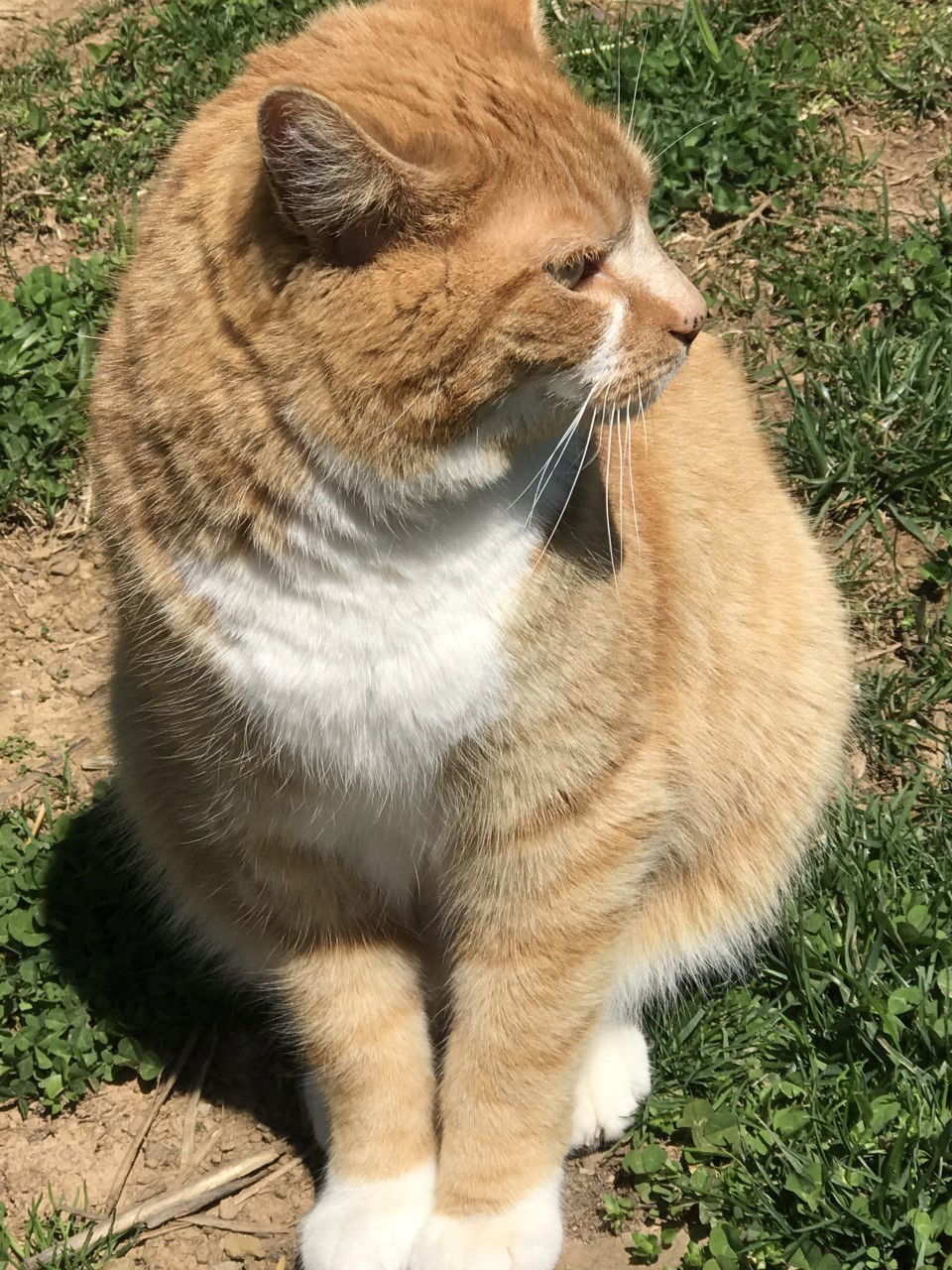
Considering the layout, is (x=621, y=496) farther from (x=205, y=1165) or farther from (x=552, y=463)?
(x=205, y=1165)

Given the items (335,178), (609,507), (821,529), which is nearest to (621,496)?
(609,507)

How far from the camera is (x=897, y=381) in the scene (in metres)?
3.25

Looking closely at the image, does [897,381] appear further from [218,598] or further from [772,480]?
[218,598]

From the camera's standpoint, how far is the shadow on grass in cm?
270

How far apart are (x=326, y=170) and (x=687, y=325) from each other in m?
0.59

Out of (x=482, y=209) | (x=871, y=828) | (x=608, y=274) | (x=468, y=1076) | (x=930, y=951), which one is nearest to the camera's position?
(x=482, y=209)

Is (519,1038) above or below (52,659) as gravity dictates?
above

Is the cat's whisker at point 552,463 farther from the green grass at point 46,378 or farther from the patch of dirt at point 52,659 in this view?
the green grass at point 46,378

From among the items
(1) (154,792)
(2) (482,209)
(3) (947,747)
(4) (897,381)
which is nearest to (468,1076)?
(1) (154,792)

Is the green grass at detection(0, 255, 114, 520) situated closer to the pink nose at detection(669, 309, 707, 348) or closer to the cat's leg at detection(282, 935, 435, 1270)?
the cat's leg at detection(282, 935, 435, 1270)

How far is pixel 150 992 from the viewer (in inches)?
110

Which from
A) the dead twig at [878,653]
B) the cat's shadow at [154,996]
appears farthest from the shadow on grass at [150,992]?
the dead twig at [878,653]

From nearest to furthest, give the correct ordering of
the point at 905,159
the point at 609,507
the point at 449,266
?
the point at 449,266 → the point at 609,507 → the point at 905,159

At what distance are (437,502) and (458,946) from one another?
0.88 meters
